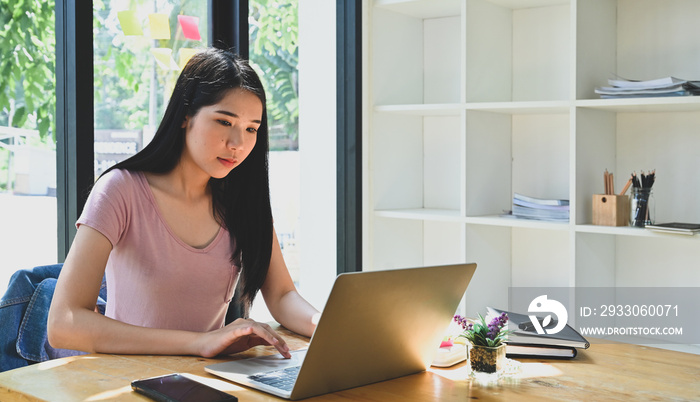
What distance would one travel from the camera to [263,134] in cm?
199

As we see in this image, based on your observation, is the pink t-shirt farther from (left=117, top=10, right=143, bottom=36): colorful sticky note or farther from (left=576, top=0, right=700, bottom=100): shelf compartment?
(left=576, top=0, right=700, bottom=100): shelf compartment

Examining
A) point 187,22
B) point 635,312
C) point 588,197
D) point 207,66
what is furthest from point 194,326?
point 635,312

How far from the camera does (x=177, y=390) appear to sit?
3.98 ft

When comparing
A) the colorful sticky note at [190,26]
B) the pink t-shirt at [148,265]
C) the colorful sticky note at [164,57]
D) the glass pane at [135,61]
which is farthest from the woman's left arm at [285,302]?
the colorful sticky note at [190,26]

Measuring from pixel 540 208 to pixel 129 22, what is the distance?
1.61 metres

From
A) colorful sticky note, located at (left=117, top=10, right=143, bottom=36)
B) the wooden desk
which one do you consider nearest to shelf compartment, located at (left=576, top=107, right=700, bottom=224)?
the wooden desk

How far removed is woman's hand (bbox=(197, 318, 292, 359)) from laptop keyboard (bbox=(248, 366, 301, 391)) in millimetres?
93

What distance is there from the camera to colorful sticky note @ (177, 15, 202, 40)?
8.86 feet

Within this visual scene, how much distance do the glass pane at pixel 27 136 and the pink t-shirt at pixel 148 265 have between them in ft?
1.74

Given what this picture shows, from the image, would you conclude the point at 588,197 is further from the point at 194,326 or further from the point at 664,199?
the point at 194,326

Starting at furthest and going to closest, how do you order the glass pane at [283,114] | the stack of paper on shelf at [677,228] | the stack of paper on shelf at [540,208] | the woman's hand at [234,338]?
the glass pane at [283,114], the stack of paper on shelf at [540,208], the stack of paper on shelf at [677,228], the woman's hand at [234,338]

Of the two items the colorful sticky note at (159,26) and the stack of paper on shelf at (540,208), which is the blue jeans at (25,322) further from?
the stack of paper on shelf at (540,208)

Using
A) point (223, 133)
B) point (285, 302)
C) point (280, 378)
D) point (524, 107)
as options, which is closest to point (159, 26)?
point (223, 133)

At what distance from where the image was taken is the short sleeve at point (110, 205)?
167 centimetres
